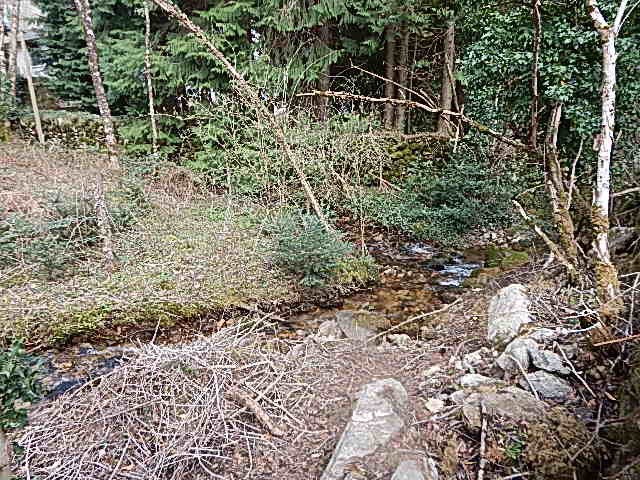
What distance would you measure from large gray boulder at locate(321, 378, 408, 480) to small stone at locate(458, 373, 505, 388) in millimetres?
372

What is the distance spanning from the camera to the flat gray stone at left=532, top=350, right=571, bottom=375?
247cm

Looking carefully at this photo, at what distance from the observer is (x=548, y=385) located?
2393mm

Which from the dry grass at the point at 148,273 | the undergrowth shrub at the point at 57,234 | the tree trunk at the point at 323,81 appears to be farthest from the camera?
the tree trunk at the point at 323,81

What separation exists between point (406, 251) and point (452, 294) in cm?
164

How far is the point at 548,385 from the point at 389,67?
25.9 feet

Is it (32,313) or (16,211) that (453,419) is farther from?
(16,211)

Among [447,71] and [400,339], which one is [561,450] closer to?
[400,339]

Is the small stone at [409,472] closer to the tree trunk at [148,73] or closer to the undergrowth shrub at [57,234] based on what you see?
the undergrowth shrub at [57,234]

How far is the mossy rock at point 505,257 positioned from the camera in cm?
579

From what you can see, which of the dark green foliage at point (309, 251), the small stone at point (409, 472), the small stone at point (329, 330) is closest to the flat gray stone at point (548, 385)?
the small stone at point (409, 472)

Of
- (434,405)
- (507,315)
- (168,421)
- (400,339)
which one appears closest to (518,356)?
(434,405)

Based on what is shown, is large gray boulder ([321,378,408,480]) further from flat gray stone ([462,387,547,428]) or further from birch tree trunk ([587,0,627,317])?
birch tree trunk ([587,0,627,317])

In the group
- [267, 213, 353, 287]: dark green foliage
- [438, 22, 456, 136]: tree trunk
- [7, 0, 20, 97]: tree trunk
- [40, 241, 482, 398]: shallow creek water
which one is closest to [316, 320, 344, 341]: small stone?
[40, 241, 482, 398]: shallow creek water

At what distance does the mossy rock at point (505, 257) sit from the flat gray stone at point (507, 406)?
3508mm
